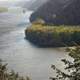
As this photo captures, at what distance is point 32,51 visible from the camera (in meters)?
63.5

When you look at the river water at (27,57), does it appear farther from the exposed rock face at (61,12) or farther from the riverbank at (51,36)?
the exposed rock face at (61,12)

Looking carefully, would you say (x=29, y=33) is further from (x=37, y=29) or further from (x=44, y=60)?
(x=44, y=60)

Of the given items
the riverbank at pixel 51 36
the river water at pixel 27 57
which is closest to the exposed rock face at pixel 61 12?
the riverbank at pixel 51 36

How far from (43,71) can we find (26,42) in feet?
100

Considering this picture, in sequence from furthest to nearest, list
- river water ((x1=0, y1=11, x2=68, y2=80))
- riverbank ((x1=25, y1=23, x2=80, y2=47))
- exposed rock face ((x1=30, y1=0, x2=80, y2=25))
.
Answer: exposed rock face ((x1=30, y1=0, x2=80, y2=25)), riverbank ((x1=25, y1=23, x2=80, y2=47)), river water ((x1=0, y1=11, x2=68, y2=80))

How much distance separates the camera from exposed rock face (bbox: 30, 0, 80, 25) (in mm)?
105156

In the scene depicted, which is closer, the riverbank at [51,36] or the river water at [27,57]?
the river water at [27,57]

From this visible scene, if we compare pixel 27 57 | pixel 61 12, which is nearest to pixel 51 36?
pixel 27 57

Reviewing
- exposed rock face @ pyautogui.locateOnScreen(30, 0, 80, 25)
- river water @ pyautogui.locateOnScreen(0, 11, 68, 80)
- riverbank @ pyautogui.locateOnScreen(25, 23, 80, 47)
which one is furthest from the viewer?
exposed rock face @ pyautogui.locateOnScreen(30, 0, 80, 25)

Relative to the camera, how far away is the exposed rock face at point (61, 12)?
4140 inches

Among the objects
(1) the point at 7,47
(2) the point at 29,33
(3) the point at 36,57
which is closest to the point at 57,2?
(2) the point at 29,33

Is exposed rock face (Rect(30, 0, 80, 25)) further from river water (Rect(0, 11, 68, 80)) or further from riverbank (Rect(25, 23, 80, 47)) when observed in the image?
river water (Rect(0, 11, 68, 80))

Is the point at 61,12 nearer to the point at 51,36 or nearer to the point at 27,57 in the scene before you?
the point at 51,36

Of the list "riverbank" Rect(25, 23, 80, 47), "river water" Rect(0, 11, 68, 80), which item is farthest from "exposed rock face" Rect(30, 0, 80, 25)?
"river water" Rect(0, 11, 68, 80)
